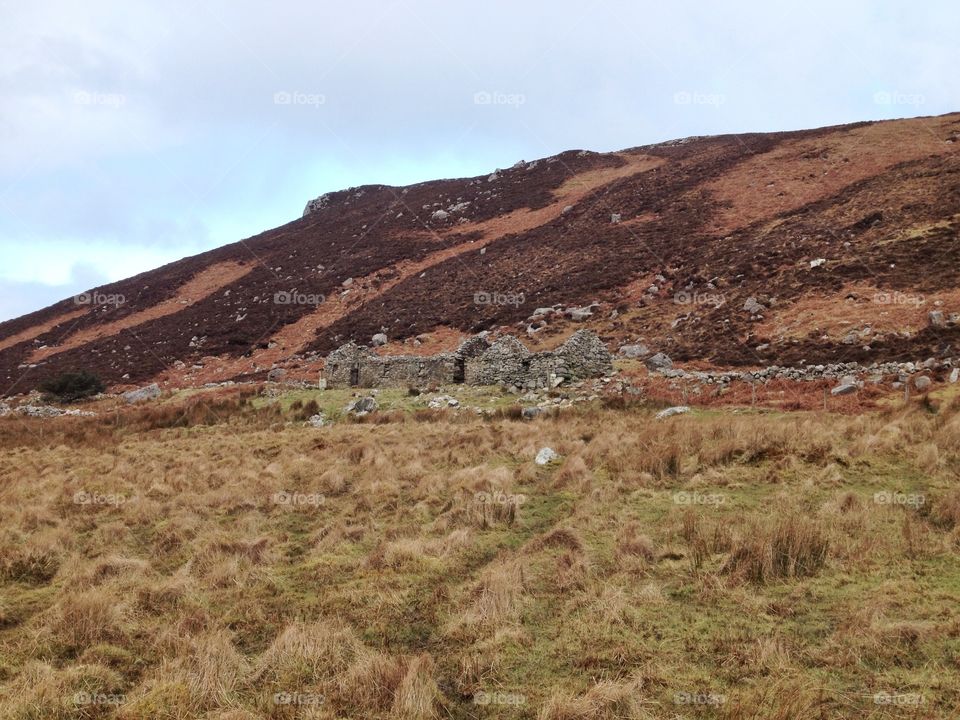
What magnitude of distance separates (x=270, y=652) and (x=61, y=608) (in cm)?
272

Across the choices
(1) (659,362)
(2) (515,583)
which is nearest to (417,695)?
(2) (515,583)

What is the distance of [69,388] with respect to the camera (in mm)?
34750

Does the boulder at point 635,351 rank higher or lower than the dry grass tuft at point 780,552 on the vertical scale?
higher

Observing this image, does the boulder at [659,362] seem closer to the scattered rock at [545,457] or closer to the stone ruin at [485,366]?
the stone ruin at [485,366]

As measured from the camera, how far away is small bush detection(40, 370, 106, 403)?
112 ft

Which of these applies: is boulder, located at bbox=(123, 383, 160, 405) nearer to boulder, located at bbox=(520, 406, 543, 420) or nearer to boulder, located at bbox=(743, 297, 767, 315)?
boulder, located at bbox=(520, 406, 543, 420)

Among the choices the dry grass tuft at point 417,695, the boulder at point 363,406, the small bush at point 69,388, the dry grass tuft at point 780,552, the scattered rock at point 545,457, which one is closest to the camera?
the dry grass tuft at point 417,695

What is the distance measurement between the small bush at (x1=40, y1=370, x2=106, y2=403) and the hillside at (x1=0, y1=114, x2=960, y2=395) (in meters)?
2.59

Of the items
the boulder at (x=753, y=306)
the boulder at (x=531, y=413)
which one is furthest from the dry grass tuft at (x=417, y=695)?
the boulder at (x=753, y=306)

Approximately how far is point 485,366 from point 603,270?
18.4 m

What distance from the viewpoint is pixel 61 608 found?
654 cm

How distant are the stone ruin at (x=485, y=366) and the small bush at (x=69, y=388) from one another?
16.9 meters

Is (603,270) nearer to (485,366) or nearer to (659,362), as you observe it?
(659,362)

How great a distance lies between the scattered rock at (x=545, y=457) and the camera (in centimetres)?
1225
